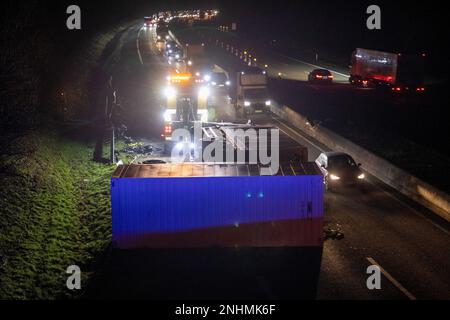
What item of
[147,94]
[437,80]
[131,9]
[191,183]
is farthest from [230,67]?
[131,9]

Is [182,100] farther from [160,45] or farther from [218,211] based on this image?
[160,45]

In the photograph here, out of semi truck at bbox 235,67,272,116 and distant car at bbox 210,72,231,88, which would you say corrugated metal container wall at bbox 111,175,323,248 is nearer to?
semi truck at bbox 235,67,272,116

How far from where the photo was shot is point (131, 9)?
16425 cm

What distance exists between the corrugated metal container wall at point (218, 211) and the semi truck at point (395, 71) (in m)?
32.7

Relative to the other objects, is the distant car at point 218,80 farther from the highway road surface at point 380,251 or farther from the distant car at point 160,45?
the distant car at point 160,45

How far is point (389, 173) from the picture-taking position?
22.5 m

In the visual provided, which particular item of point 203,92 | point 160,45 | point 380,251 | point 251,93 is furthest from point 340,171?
point 160,45

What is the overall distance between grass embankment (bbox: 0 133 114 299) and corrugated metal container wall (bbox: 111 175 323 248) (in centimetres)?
161

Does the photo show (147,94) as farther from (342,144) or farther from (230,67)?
(342,144)

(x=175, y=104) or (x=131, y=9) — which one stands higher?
(x=131, y=9)

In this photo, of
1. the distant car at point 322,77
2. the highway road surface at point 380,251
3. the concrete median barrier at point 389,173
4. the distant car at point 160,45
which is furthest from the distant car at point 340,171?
the distant car at point 160,45

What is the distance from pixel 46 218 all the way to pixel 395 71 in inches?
1412

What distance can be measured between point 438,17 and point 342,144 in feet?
203

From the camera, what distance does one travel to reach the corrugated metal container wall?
1498 centimetres
